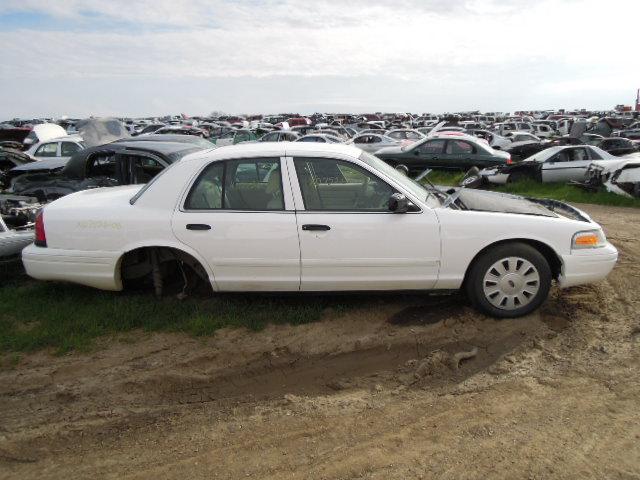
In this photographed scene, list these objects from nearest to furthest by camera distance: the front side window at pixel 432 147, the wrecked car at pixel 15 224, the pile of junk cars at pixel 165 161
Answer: the wrecked car at pixel 15 224 → the pile of junk cars at pixel 165 161 → the front side window at pixel 432 147

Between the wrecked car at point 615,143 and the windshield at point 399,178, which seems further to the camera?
the wrecked car at point 615,143

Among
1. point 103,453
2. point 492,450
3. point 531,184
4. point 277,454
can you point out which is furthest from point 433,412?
point 531,184

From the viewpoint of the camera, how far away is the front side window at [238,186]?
4.28 m

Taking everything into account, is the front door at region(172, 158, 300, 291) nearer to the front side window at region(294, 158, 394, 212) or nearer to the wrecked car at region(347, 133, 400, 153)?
the front side window at region(294, 158, 394, 212)

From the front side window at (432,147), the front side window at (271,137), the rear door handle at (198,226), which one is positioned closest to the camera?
A: the rear door handle at (198,226)

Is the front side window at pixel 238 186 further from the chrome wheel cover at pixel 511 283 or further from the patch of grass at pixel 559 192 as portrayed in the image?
the patch of grass at pixel 559 192

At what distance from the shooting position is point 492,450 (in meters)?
2.81

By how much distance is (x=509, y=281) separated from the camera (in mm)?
4367

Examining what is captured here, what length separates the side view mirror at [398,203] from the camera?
4098mm

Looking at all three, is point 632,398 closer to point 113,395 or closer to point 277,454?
point 277,454

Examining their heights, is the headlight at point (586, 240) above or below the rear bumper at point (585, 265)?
above

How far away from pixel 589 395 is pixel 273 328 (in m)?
2.43

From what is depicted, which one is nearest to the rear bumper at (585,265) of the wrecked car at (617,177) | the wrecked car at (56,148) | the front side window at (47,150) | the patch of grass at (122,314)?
the patch of grass at (122,314)

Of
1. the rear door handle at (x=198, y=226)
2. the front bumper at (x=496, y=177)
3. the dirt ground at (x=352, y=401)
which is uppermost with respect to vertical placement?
the rear door handle at (x=198, y=226)
